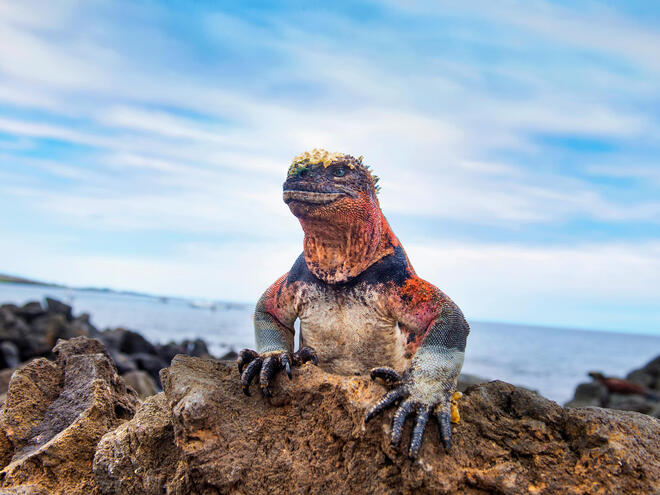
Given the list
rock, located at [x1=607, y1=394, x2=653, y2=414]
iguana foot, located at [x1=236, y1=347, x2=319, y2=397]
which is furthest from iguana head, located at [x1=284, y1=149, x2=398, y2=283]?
rock, located at [x1=607, y1=394, x2=653, y2=414]

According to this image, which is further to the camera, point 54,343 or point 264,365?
point 54,343

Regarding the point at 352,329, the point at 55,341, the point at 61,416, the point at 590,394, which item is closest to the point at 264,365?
the point at 352,329

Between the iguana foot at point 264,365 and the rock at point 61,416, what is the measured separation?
117 centimetres

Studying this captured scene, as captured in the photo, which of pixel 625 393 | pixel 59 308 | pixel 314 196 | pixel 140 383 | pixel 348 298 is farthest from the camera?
pixel 59 308

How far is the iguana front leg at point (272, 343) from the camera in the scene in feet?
11.6

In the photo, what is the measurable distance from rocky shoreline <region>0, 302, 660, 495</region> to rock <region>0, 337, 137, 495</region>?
13 millimetres

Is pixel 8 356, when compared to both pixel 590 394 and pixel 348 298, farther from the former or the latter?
pixel 590 394

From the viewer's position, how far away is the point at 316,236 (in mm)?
4016

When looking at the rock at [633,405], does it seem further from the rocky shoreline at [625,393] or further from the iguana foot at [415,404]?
the iguana foot at [415,404]

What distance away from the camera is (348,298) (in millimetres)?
4070

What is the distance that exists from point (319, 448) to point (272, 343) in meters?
1.05

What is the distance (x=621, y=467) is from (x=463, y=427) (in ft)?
2.68

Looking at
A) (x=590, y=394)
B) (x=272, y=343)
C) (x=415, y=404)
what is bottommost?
(x=590, y=394)

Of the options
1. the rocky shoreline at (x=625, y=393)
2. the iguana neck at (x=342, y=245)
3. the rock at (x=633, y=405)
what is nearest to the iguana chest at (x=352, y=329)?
the iguana neck at (x=342, y=245)
